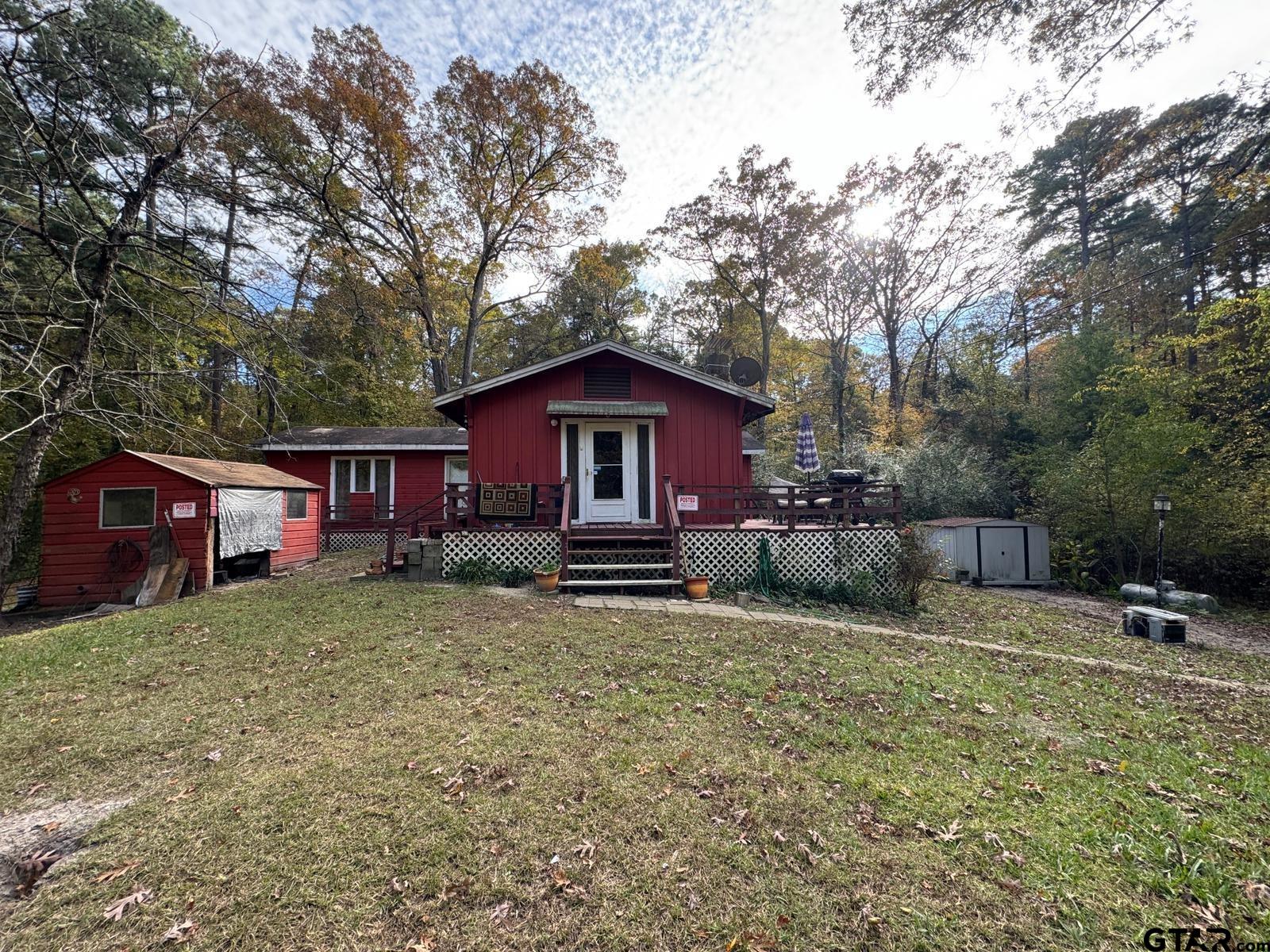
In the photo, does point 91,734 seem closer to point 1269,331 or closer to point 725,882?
point 725,882

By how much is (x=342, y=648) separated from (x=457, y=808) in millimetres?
3580

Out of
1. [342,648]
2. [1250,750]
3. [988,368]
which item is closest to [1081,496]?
[988,368]

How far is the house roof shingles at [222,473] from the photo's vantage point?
9.72m

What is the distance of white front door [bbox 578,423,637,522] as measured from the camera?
35.8 ft

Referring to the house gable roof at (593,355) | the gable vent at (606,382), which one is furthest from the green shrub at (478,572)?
the gable vent at (606,382)

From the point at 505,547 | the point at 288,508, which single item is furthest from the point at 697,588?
A: the point at 288,508

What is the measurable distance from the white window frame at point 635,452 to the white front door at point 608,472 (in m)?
0.04

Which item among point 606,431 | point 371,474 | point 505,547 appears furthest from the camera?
point 371,474

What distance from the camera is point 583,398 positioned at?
11.2 meters

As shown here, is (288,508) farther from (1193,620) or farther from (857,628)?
(1193,620)

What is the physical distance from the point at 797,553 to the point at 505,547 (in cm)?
569

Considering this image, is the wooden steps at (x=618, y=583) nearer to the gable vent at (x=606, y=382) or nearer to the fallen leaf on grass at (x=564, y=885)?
the gable vent at (x=606, y=382)

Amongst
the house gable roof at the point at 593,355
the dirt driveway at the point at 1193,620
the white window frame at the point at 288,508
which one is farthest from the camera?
the white window frame at the point at 288,508

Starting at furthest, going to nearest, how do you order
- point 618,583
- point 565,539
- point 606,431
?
point 606,431
point 565,539
point 618,583
